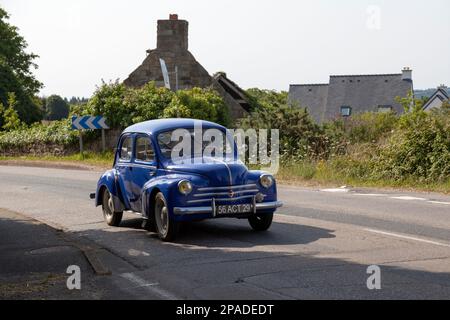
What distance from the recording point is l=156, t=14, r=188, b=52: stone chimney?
45.8m

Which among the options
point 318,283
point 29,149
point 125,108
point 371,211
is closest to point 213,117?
point 125,108

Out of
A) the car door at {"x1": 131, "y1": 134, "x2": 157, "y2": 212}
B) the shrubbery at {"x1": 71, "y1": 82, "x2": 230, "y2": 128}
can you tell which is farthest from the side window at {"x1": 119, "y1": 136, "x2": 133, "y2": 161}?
the shrubbery at {"x1": 71, "y1": 82, "x2": 230, "y2": 128}

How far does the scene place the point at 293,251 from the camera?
996cm

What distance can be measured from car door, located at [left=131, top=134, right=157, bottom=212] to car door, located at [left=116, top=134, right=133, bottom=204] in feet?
0.50

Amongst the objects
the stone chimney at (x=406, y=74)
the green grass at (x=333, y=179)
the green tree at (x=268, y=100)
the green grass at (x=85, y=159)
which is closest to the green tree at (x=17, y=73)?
the green tree at (x=268, y=100)

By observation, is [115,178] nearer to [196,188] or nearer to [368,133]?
[196,188]

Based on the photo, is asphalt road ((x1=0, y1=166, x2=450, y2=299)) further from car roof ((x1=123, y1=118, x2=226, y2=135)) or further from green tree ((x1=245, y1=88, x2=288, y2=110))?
green tree ((x1=245, y1=88, x2=288, y2=110))

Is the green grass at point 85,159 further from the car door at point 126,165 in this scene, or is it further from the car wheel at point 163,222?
the car wheel at point 163,222

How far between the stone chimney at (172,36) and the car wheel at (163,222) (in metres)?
35.5

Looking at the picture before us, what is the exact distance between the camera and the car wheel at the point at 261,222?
1195 cm

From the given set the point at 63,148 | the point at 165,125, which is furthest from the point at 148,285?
the point at 63,148

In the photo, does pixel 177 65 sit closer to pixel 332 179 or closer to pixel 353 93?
pixel 332 179

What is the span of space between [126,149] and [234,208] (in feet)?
9.61

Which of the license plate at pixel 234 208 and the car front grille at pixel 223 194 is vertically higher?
the car front grille at pixel 223 194
